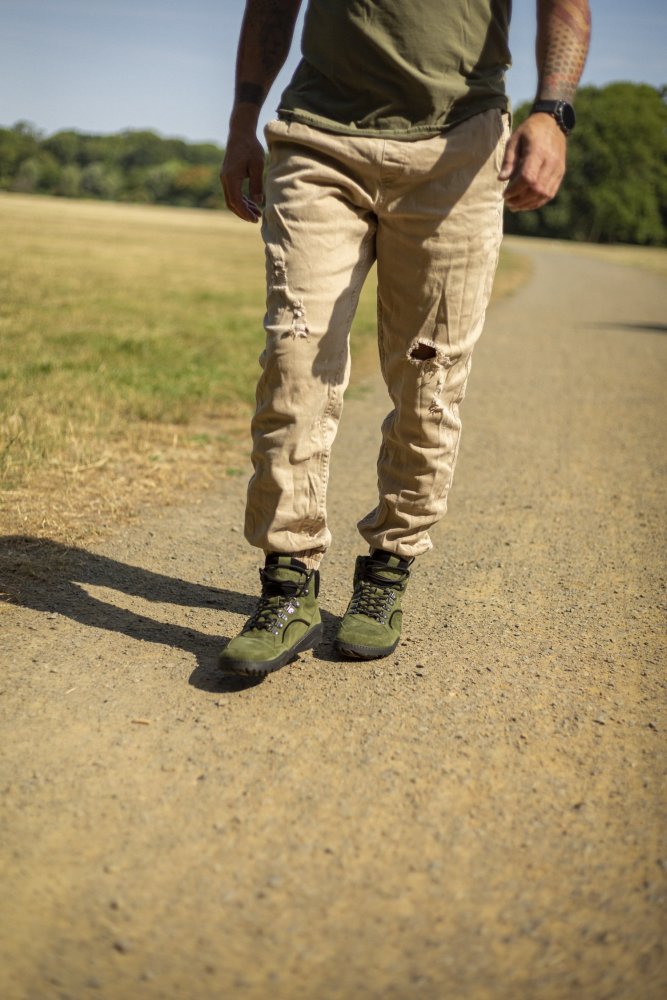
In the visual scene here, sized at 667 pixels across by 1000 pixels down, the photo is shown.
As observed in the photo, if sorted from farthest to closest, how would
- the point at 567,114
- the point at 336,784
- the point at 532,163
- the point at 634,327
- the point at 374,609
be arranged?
the point at 634,327 → the point at 374,609 → the point at 567,114 → the point at 532,163 → the point at 336,784

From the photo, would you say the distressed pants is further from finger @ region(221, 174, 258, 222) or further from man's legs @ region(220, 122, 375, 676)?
finger @ region(221, 174, 258, 222)

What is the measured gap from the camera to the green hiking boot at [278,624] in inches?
94.0

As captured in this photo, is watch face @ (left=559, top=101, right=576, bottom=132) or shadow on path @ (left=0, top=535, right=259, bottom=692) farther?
shadow on path @ (left=0, top=535, right=259, bottom=692)

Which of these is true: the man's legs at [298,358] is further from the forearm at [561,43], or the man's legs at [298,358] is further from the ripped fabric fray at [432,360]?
the forearm at [561,43]

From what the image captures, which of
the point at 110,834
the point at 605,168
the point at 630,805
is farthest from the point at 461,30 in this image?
the point at 605,168

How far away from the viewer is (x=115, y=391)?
5980 mm

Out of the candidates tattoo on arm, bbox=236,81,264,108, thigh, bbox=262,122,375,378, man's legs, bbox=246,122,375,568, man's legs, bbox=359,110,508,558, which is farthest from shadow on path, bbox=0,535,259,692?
tattoo on arm, bbox=236,81,264,108

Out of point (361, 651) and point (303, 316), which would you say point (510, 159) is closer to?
point (303, 316)

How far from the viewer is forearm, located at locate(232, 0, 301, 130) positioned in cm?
263

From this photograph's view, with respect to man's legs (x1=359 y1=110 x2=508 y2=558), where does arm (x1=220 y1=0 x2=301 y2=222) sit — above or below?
above

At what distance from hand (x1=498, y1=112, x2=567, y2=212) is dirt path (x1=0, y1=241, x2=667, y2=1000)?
1.24m

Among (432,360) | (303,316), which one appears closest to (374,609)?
(432,360)

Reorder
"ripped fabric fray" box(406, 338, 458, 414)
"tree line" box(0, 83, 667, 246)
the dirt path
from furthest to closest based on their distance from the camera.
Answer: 1. "tree line" box(0, 83, 667, 246)
2. "ripped fabric fray" box(406, 338, 458, 414)
3. the dirt path

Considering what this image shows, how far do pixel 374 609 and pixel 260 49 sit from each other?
1.62 meters
